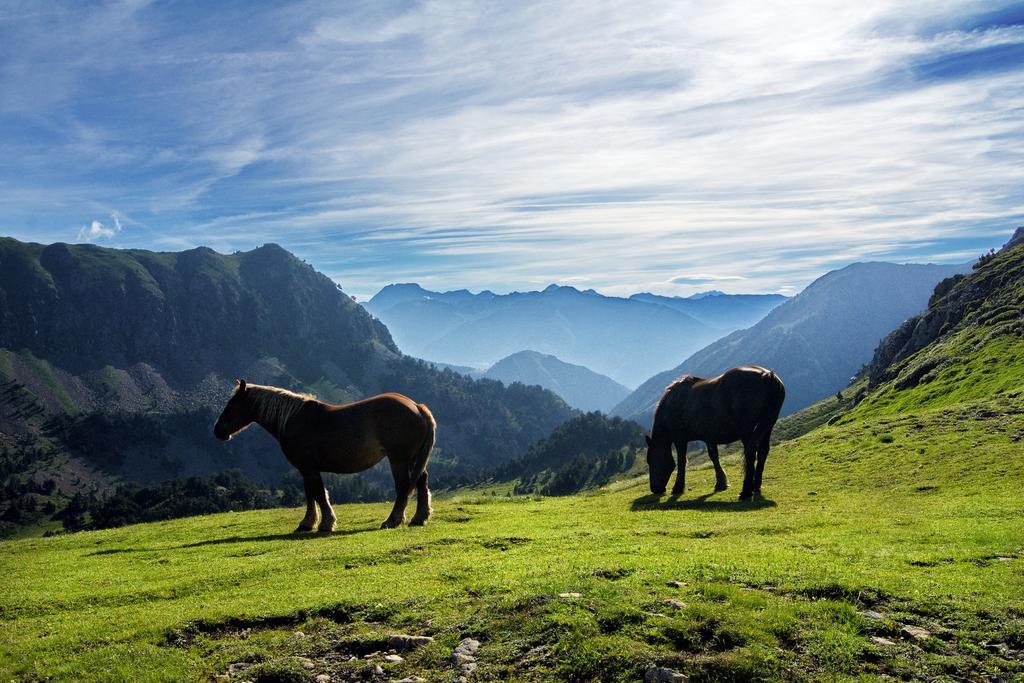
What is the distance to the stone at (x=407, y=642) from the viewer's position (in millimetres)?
9398

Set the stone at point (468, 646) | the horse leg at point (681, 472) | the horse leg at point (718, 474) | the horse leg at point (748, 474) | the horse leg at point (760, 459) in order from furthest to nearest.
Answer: the horse leg at point (718, 474) < the horse leg at point (681, 472) < the horse leg at point (760, 459) < the horse leg at point (748, 474) < the stone at point (468, 646)

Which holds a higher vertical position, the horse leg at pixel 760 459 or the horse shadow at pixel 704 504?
A: the horse leg at pixel 760 459

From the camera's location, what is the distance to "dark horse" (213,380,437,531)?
20328 millimetres

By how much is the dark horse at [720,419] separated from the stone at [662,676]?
1544 centimetres

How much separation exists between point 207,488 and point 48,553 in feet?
538

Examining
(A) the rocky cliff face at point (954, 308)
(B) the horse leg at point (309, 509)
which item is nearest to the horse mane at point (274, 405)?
(B) the horse leg at point (309, 509)

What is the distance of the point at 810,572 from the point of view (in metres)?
11.7

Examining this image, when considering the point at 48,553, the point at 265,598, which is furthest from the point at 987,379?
the point at 48,553

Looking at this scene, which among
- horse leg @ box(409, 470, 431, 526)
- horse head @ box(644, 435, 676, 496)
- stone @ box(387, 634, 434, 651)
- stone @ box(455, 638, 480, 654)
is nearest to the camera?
stone @ box(455, 638, 480, 654)

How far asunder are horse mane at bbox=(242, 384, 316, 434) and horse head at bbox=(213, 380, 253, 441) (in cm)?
24

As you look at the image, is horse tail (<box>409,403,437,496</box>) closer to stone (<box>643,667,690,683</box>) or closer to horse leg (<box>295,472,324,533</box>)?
horse leg (<box>295,472,324,533</box>)

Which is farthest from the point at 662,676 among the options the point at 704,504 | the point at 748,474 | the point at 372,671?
the point at 748,474

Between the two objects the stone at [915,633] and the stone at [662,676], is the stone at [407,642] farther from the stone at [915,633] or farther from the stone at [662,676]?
the stone at [915,633]

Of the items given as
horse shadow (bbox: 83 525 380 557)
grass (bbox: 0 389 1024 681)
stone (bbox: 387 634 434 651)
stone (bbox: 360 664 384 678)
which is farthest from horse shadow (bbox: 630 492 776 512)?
→ stone (bbox: 360 664 384 678)
